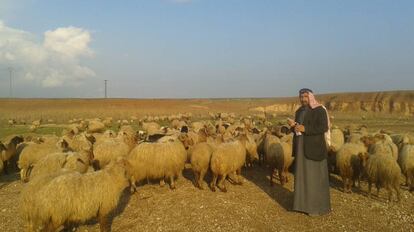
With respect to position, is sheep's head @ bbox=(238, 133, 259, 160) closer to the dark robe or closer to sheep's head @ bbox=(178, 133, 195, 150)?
sheep's head @ bbox=(178, 133, 195, 150)

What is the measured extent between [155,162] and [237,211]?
2.95 meters

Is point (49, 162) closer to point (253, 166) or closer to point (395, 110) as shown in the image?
point (253, 166)

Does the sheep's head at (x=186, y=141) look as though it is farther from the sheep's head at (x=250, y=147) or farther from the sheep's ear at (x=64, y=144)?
the sheep's ear at (x=64, y=144)

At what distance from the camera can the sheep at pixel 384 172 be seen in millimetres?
10422

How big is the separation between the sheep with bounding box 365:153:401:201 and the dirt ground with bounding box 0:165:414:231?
0.46 m

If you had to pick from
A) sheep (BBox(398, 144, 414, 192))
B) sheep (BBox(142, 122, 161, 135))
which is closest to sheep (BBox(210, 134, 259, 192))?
sheep (BBox(398, 144, 414, 192))

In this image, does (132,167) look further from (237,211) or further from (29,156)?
(29,156)

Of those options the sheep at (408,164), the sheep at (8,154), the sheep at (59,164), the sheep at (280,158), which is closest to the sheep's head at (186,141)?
the sheep at (280,158)

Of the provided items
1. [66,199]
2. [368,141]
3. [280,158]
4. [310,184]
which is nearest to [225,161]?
[280,158]

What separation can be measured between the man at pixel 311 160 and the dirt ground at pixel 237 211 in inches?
11.9

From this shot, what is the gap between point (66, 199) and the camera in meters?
6.96

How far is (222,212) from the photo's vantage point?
9.32m

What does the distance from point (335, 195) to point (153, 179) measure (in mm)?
5309

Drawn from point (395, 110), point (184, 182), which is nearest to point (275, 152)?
point (184, 182)
